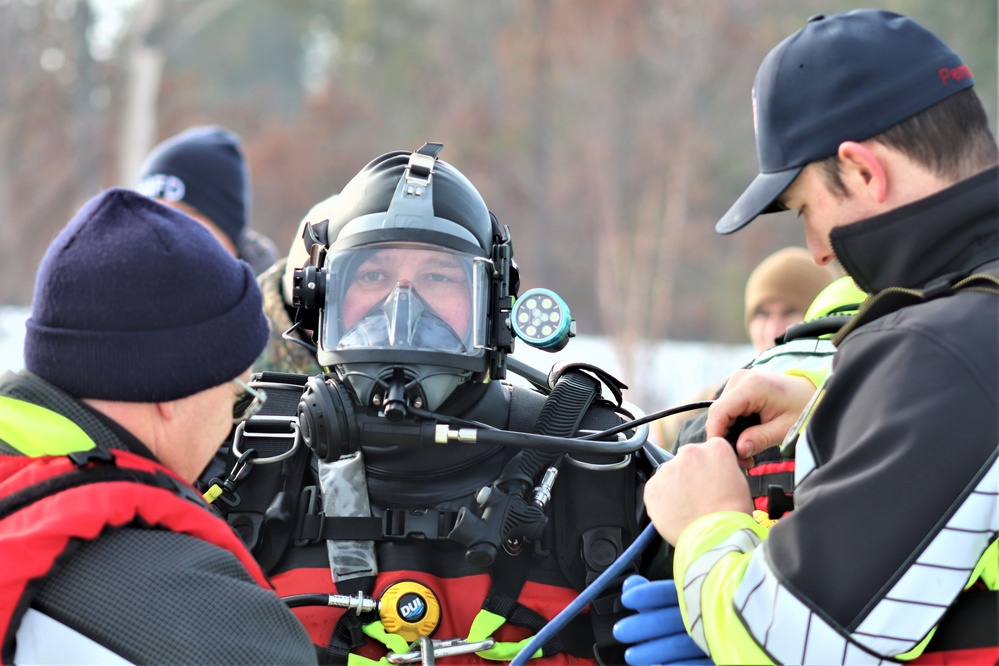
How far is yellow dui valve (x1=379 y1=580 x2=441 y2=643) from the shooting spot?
2.42 m

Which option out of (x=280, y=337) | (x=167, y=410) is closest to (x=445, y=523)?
(x=167, y=410)

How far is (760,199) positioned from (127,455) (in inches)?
48.4

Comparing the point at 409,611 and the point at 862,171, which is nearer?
the point at 862,171

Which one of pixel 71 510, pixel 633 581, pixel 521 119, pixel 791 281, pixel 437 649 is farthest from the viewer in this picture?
pixel 521 119

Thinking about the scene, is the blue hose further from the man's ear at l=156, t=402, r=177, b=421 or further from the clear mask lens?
the man's ear at l=156, t=402, r=177, b=421

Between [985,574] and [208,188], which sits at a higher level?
[208,188]

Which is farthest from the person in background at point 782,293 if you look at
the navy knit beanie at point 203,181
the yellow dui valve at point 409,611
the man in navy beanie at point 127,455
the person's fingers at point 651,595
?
the man in navy beanie at point 127,455

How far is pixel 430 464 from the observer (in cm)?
268

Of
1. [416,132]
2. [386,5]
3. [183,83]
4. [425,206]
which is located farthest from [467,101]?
[425,206]

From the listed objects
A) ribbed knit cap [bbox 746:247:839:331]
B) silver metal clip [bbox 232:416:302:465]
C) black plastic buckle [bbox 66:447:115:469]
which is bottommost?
silver metal clip [bbox 232:416:302:465]

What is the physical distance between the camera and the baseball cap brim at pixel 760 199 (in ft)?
6.71

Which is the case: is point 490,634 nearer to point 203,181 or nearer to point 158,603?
point 158,603

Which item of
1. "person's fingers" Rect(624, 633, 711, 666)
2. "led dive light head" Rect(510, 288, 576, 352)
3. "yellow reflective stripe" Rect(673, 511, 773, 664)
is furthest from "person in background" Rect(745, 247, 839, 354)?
"yellow reflective stripe" Rect(673, 511, 773, 664)

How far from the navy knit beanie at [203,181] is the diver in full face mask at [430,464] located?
2.59 m
